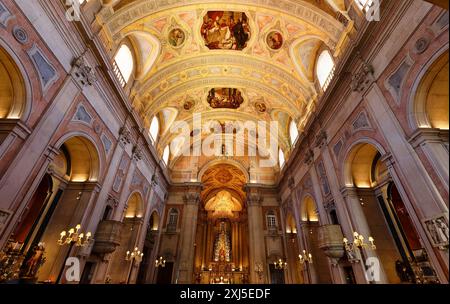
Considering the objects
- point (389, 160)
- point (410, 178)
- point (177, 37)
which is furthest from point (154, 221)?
point (410, 178)

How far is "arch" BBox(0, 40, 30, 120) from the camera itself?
234 inches

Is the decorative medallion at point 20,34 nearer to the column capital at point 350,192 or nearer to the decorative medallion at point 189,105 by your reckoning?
the decorative medallion at point 189,105

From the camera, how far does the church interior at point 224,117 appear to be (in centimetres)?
575

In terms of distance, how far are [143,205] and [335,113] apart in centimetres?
1244

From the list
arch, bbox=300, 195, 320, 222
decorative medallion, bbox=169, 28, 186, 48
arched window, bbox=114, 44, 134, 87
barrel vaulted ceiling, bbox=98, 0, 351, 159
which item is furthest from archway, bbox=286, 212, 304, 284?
arched window, bbox=114, 44, 134, 87

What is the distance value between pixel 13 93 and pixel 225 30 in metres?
10.3

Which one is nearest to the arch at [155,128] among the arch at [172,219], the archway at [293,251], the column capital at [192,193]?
the column capital at [192,193]

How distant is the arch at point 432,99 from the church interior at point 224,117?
0.03m

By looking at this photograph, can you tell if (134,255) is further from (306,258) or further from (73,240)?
(306,258)

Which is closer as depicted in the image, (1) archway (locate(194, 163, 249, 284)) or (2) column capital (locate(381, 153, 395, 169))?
(2) column capital (locate(381, 153, 395, 169))

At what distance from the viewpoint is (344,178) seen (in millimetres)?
9039

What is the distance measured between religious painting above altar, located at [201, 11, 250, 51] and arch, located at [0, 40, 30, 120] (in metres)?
9.14

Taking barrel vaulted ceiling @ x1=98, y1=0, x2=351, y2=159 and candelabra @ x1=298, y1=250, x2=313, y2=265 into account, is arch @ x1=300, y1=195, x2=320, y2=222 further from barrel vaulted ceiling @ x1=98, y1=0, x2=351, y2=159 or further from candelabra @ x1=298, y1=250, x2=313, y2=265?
barrel vaulted ceiling @ x1=98, y1=0, x2=351, y2=159
